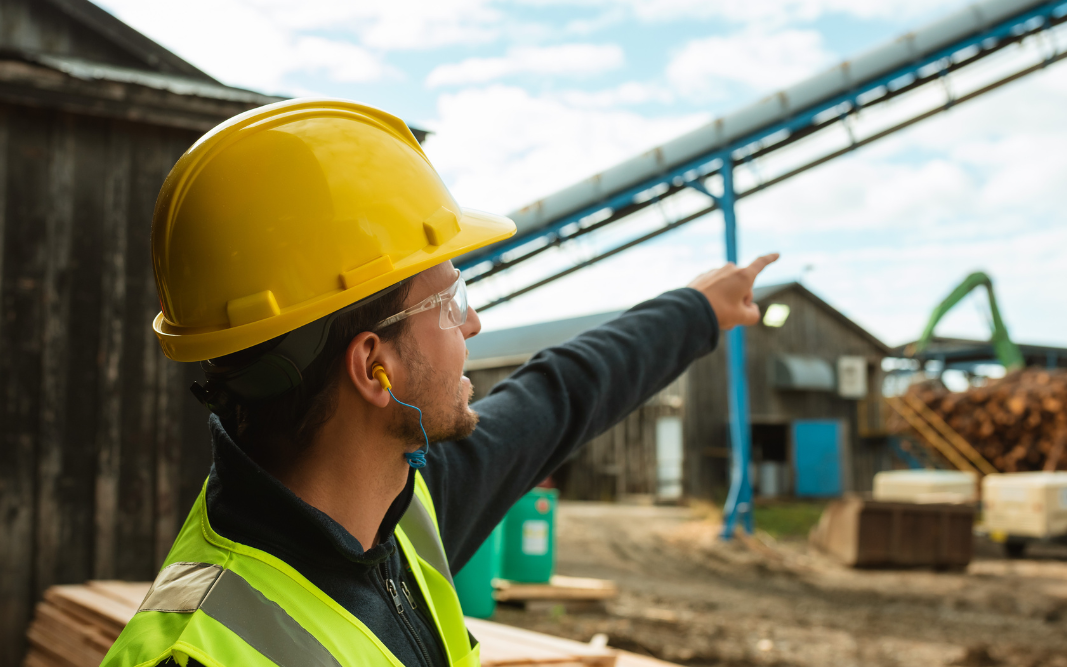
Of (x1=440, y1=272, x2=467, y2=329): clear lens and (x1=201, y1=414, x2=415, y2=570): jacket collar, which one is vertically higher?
(x1=440, y1=272, x2=467, y2=329): clear lens

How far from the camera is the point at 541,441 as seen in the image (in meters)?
1.83

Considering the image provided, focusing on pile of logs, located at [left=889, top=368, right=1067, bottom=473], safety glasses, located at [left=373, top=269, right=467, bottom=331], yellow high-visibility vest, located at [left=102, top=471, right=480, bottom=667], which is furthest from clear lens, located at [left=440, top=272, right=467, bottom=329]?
pile of logs, located at [left=889, top=368, right=1067, bottom=473]

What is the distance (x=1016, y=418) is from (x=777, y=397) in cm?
616

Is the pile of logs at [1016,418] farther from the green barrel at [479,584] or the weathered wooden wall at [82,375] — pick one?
the weathered wooden wall at [82,375]

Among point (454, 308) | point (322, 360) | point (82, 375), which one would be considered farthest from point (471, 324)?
point (82, 375)

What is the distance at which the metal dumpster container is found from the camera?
11172mm

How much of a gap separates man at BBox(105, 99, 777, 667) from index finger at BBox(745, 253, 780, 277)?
0.80 m

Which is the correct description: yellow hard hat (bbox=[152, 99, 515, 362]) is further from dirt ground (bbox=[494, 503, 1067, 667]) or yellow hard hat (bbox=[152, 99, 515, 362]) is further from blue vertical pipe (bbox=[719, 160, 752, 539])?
blue vertical pipe (bbox=[719, 160, 752, 539])

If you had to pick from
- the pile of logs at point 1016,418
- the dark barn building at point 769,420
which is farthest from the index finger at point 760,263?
the dark barn building at point 769,420

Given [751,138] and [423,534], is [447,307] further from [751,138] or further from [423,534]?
[751,138]

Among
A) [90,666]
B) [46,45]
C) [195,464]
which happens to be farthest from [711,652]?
[46,45]

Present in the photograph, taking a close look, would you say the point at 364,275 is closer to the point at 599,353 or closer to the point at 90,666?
the point at 599,353

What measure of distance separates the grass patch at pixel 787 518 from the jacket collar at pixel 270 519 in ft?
47.2

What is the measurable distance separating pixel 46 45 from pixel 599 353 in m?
6.97
